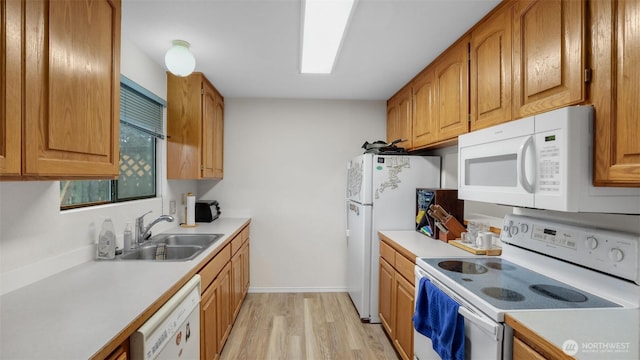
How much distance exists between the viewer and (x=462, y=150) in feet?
5.94

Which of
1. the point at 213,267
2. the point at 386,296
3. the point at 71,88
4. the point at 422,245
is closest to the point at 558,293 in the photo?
the point at 422,245

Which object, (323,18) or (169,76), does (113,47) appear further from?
(169,76)

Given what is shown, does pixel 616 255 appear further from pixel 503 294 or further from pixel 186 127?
pixel 186 127

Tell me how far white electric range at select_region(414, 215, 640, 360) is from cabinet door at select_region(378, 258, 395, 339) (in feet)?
2.09

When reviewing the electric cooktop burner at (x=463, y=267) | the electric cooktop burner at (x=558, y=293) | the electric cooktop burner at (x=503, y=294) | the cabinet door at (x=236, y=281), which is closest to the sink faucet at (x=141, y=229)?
the cabinet door at (x=236, y=281)

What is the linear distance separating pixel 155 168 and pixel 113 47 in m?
1.55

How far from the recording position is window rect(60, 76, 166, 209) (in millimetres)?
1785

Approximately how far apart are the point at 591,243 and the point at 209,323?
2.05 m

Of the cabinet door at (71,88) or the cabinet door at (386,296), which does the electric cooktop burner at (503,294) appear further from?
the cabinet door at (71,88)

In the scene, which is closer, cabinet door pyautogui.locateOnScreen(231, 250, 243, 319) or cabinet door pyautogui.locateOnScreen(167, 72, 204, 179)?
cabinet door pyautogui.locateOnScreen(231, 250, 243, 319)

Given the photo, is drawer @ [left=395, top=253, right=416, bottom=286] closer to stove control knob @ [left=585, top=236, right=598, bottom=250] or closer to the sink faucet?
stove control knob @ [left=585, top=236, right=598, bottom=250]

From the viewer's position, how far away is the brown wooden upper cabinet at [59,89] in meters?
0.84

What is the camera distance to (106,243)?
1741 mm

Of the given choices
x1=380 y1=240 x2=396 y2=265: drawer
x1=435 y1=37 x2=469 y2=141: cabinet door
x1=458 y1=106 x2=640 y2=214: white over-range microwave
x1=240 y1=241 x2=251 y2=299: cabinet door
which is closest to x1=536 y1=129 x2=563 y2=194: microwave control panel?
x1=458 y1=106 x2=640 y2=214: white over-range microwave
